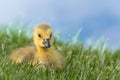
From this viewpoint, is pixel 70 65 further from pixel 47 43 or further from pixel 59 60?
pixel 47 43

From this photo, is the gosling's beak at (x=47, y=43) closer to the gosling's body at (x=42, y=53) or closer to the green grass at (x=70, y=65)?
the gosling's body at (x=42, y=53)

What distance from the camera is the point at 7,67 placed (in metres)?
5.03

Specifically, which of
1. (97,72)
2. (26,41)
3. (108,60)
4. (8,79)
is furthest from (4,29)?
(8,79)

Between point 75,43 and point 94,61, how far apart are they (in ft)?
2.39

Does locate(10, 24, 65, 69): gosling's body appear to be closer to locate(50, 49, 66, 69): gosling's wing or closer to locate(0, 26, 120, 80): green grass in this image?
locate(50, 49, 66, 69): gosling's wing

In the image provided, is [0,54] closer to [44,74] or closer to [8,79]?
[44,74]

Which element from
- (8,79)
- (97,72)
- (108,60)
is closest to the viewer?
(8,79)

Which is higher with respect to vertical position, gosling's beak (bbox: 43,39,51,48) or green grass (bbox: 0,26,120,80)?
gosling's beak (bbox: 43,39,51,48)

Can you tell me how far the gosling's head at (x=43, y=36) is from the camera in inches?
222

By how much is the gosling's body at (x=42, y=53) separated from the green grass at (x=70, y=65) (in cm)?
11

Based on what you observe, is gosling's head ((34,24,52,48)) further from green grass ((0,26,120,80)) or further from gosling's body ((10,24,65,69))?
green grass ((0,26,120,80))

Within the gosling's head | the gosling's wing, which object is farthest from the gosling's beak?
the gosling's wing

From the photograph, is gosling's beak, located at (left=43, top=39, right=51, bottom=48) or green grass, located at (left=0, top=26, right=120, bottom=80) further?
gosling's beak, located at (left=43, top=39, right=51, bottom=48)

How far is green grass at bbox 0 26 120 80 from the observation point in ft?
16.2
